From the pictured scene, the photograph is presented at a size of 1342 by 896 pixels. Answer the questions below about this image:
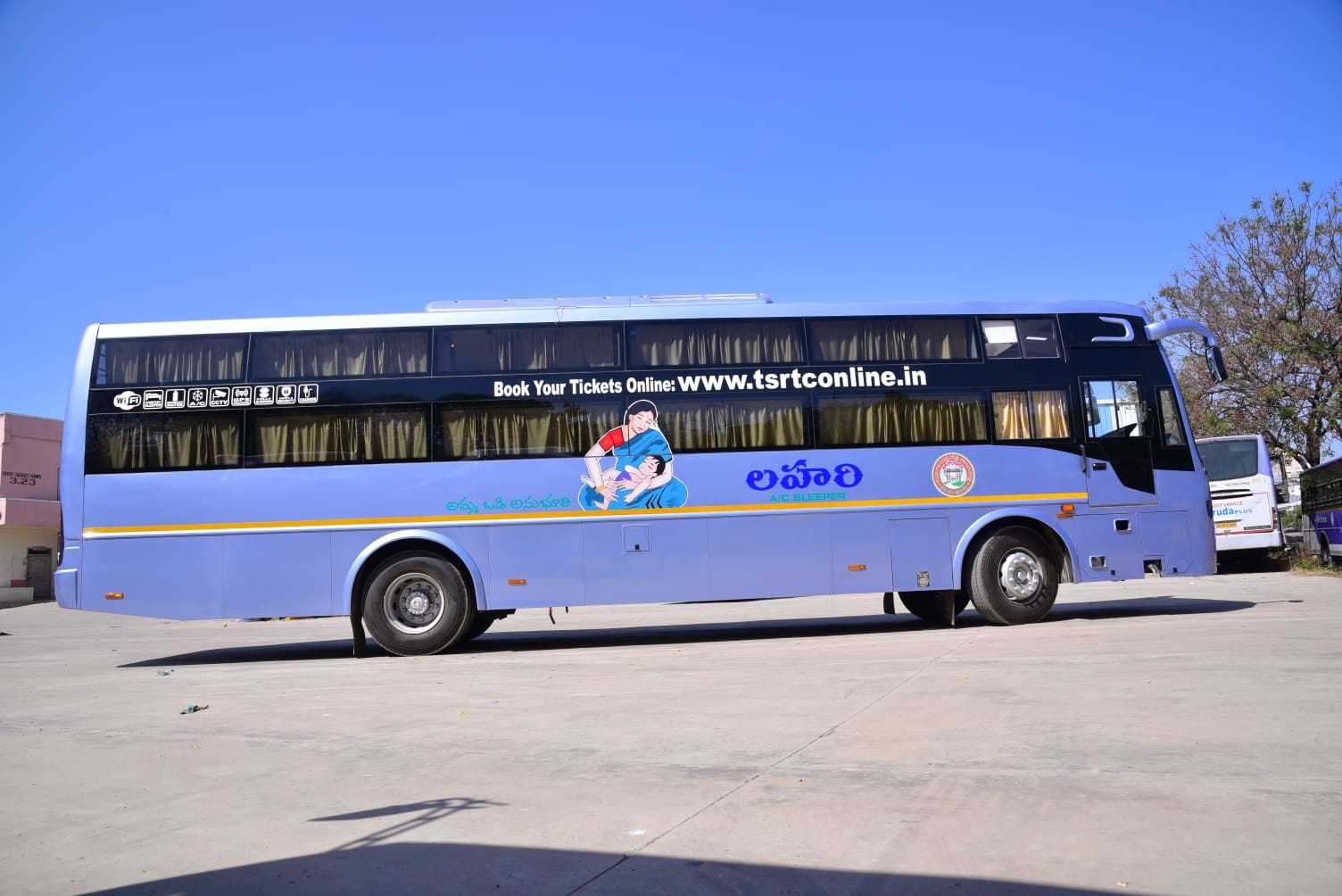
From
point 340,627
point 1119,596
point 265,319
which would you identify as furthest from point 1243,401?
point 265,319

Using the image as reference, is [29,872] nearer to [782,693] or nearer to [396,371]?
[782,693]

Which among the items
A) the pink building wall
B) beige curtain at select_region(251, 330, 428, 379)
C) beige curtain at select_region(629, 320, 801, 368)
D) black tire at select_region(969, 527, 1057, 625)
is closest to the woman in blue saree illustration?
beige curtain at select_region(629, 320, 801, 368)

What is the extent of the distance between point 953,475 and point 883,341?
185cm

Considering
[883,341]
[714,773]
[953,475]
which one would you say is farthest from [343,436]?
[714,773]

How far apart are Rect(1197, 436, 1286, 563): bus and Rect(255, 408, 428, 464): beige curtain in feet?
57.9

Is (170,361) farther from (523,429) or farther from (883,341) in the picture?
(883,341)

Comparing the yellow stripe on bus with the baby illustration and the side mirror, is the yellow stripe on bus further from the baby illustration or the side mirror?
the side mirror

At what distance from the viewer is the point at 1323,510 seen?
822 inches

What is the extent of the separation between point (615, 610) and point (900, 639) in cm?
1083

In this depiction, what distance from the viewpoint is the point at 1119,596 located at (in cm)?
1719

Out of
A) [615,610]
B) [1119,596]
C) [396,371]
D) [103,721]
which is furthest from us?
[615,610]

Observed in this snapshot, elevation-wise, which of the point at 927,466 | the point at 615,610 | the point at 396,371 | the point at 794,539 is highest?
the point at 396,371

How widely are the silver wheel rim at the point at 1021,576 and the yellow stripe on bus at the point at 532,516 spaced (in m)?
0.69

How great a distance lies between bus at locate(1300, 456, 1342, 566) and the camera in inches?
771
